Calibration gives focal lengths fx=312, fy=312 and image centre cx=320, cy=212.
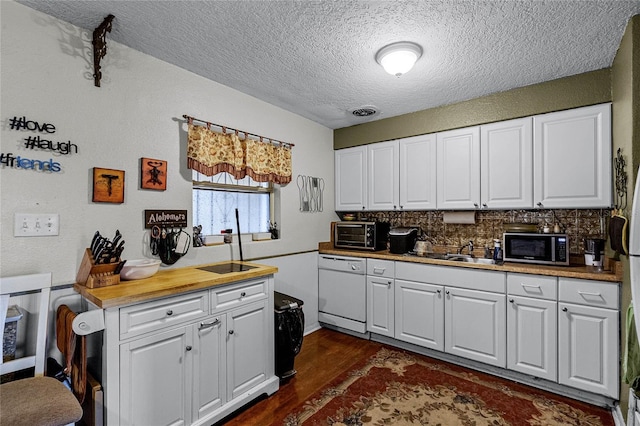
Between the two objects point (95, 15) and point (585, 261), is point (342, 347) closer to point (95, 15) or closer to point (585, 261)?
point (585, 261)

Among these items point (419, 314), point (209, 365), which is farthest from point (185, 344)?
point (419, 314)

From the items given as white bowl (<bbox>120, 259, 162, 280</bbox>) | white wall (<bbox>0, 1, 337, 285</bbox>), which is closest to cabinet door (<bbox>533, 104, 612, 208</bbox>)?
white wall (<bbox>0, 1, 337, 285</bbox>)

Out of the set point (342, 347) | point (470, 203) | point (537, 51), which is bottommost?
point (342, 347)

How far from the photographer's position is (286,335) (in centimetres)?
251

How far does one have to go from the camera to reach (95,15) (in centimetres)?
178

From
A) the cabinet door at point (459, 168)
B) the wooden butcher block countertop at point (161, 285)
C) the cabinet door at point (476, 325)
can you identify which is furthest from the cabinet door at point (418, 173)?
the wooden butcher block countertop at point (161, 285)

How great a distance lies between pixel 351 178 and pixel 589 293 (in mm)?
2444

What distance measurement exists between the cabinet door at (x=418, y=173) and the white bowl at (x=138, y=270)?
248 centimetres

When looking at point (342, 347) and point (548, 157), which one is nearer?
point (548, 157)

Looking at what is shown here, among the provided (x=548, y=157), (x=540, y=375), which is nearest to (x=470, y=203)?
(x=548, y=157)

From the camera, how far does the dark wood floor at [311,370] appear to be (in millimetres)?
2090

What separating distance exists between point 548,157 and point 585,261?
2.97 ft

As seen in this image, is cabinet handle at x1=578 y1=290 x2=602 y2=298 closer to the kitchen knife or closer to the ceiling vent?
the ceiling vent

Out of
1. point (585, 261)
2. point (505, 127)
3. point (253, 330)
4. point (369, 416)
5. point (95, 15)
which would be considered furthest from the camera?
point (505, 127)
